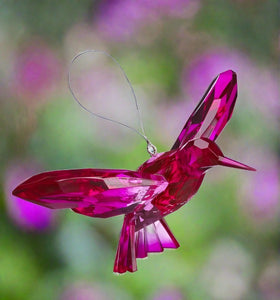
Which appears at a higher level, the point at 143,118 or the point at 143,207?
the point at 143,118

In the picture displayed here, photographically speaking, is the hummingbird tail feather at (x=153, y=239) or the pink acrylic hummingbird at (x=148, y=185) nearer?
the pink acrylic hummingbird at (x=148, y=185)

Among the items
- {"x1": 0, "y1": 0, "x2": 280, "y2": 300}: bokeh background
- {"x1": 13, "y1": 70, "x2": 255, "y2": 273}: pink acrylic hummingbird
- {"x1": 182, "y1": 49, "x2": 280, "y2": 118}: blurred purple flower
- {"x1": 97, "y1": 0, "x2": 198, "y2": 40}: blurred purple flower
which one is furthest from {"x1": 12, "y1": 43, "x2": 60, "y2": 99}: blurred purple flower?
{"x1": 13, "y1": 70, "x2": 255, "y2": 273}: pink acrylic hummingbird

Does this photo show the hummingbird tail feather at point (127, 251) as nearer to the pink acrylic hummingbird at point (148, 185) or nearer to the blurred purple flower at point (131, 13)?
the pink acrylic hummingbird at point (148, 185)

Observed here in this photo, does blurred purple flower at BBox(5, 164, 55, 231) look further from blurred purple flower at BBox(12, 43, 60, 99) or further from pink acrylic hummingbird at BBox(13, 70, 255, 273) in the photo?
pink acrylic hummingbird at BBox(13, 70, 255, 273)

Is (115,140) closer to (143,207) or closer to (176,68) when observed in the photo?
(176,68)

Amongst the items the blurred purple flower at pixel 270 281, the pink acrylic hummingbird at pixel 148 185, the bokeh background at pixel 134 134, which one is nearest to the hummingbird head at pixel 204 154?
the pink acrylic hummingbird at pixel 148 185

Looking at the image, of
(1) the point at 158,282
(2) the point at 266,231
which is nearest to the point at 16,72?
(1) the point at 158,282

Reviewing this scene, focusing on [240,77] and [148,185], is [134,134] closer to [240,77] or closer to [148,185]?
[240,77]
